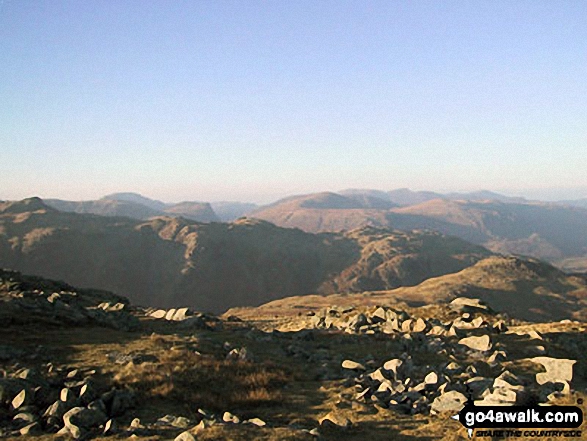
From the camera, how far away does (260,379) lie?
43.9 ft

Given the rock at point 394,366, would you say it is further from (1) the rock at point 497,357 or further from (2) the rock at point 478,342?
(2) the rock at point 478,342

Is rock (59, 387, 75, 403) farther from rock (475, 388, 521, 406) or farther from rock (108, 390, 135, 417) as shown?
rock (475, 388, 521, 406)

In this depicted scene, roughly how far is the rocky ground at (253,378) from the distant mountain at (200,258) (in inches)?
4542

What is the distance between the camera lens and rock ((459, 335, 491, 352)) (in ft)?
59.2

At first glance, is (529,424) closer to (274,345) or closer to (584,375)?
(584,375)

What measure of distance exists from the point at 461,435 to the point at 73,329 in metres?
16.9

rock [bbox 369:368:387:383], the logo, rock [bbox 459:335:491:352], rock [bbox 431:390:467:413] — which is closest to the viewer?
the logo

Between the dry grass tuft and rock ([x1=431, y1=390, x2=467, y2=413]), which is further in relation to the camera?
the dry grass tuft

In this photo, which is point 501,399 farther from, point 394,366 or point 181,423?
point 181,423

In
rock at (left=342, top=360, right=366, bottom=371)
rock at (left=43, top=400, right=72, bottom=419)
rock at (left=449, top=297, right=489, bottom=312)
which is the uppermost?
rock at (left=43, top=400, right=72, bottom=419)

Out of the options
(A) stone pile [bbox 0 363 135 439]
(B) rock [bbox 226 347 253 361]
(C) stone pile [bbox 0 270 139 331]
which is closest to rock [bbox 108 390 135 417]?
(A) stone pile [bbox 0 363 135 439]

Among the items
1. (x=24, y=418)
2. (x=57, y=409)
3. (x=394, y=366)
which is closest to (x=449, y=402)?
(x=394, y=366)

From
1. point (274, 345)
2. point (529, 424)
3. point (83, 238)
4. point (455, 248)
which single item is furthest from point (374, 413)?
point (455, 248)

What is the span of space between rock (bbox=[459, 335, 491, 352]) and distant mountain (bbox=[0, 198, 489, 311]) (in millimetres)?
119418
